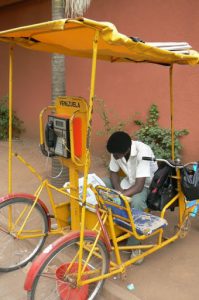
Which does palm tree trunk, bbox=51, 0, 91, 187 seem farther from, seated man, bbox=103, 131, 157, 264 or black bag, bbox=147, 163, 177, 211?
black bag, bbox=147, 163, 177, 211

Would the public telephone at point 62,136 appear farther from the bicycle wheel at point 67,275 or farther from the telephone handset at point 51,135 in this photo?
the bicycle wheel at point 67,275

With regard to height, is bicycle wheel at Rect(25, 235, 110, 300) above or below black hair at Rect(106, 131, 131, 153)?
below

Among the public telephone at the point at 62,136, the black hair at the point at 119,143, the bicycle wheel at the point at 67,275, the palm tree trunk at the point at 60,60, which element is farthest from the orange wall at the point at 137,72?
the bicycle wheel at the point at 67,275

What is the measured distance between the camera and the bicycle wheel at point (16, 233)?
3.42m

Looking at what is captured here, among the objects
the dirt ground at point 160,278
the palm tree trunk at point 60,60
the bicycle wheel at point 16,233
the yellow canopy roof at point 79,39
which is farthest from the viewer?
the palm tree trunk at point 60,60

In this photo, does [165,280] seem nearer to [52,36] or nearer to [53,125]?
[53,125]

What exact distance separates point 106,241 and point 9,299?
1017mm

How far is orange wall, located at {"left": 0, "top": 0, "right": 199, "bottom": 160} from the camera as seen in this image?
5.71 metres

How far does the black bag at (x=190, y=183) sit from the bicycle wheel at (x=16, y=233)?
137 centimetres

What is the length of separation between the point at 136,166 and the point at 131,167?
56mm

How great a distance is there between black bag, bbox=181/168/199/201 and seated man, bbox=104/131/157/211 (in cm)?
35

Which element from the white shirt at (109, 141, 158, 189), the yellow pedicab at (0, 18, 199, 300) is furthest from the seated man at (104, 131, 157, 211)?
the yellow pedicab at (0, 18, 199, 300)

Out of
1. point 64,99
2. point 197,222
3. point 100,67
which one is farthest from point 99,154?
point 64,99

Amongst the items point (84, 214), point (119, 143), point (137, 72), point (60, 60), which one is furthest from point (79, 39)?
point (137, 72)
